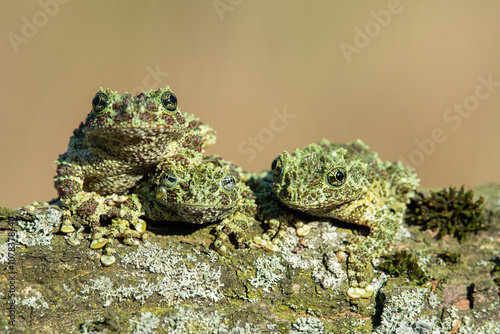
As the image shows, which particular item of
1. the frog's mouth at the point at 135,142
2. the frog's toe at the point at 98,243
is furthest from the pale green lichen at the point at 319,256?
the frog's toe at the point at 98,243

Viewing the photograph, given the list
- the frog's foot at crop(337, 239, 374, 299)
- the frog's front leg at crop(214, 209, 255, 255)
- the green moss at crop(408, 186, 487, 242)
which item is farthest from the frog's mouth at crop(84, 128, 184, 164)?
the green moss at crop(408, 186, 487, 242)

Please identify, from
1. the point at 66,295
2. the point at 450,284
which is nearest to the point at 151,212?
the point at 66,295

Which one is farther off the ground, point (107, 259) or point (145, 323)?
point (107, 259)

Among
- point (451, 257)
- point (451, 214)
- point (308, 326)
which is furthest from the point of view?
point (451, 214)

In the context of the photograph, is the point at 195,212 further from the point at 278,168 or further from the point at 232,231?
the point at 278,168

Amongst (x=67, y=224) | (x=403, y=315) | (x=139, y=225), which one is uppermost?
(x=139, y=225)

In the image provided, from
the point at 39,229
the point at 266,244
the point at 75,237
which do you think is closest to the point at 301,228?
the point at 266,244
